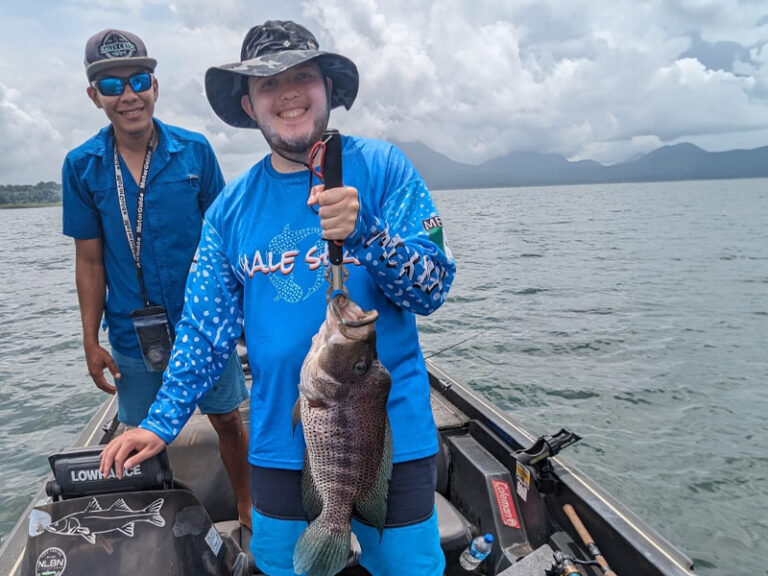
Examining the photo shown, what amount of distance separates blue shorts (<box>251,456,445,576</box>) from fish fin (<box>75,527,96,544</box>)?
67 centimetres

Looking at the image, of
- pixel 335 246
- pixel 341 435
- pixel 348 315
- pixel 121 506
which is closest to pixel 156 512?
pixel 121 506

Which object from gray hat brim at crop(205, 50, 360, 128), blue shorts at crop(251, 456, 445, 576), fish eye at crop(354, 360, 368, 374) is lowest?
blue shorts at crop(251, 456, 445, 576)

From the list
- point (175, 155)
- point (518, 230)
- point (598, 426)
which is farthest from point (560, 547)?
point (518, 230)

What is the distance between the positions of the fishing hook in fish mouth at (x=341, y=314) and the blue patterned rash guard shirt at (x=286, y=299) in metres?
0.25

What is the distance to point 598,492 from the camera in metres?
3.71

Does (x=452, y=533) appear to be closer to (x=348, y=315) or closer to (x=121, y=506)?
(x=121, y=506)

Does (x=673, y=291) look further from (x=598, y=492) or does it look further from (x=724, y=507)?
(x=598, y=492)

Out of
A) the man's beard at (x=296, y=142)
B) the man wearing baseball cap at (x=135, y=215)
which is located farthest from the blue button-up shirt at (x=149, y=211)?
the man's beard at (x=296, y=142)

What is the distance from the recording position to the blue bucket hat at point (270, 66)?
2189 millimetres

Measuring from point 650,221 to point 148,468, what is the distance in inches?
1711

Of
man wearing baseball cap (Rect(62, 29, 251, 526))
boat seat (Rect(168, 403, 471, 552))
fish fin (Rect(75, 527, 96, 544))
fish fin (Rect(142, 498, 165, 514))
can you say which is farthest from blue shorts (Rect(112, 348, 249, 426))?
fish fin (Rect(75, 527, 96, 544))

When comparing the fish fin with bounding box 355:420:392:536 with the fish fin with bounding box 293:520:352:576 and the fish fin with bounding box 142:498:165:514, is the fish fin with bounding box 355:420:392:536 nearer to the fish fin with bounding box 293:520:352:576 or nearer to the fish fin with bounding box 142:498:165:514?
the fish fin with bounding box 293:520:352:576

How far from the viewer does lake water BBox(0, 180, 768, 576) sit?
724 cm

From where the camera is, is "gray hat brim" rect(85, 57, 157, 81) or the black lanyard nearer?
"gray hat brim" rect(85, 57, 157, 81)
